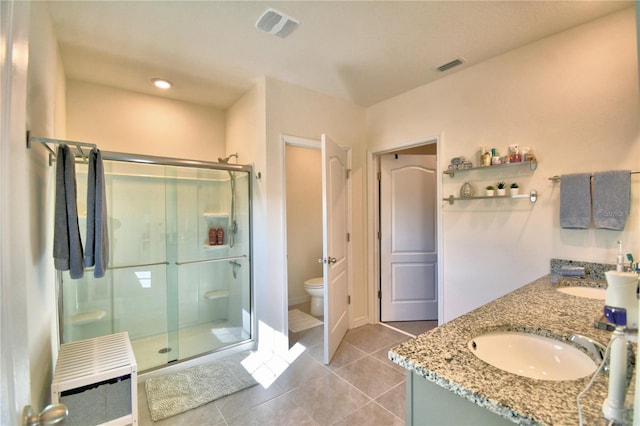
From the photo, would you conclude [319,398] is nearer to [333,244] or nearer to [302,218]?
[333,244]

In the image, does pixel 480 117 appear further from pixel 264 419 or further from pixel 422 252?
pixel 264 419

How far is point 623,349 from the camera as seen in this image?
0.57 meters

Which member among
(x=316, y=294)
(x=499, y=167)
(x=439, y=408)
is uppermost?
(x=499, y=167)

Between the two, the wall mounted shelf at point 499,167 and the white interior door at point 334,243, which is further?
the white interior door at point 334,243

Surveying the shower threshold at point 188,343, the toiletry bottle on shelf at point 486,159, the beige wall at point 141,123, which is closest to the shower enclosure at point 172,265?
the shower threshold at point 188,343

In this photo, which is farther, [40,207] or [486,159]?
[486,159]

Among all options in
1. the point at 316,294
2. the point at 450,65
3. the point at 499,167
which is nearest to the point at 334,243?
the point at 316,294

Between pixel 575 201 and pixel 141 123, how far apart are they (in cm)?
385

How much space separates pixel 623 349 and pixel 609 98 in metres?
2.04

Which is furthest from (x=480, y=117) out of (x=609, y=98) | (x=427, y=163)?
(x=427, y=163)

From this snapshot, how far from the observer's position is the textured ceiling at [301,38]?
176 centimetres

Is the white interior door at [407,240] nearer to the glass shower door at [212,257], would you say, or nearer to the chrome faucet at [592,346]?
the glass shower door at [212,257]

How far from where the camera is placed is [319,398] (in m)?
2.03

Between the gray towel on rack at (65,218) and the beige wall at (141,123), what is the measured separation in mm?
1509
